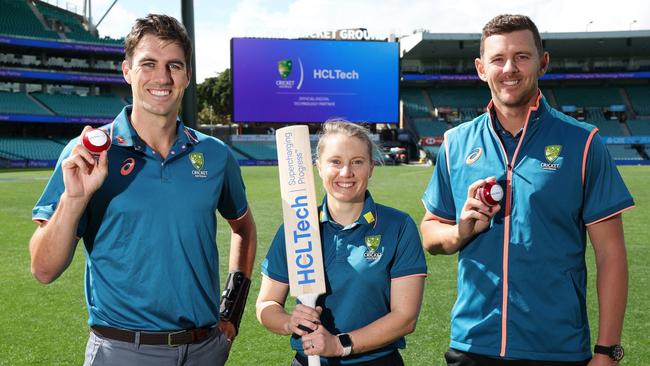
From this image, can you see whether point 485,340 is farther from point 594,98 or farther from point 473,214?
point 594,98

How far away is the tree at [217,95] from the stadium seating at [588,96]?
34743 millimetres

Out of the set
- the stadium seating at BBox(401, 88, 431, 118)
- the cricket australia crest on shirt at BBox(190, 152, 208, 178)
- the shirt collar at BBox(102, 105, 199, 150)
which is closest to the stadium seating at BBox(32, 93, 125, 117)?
the stadium seating at BBox(401, 88, 431, 118)

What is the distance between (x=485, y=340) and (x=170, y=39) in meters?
1.63

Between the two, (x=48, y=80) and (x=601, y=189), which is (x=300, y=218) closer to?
(x=601, y=189)

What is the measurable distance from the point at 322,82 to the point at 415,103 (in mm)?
15983

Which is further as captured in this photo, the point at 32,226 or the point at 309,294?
the point at 32,226

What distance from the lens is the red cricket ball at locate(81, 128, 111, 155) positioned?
1862 millimetres

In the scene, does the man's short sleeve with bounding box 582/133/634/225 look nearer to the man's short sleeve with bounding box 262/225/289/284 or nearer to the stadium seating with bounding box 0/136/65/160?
the man's short sleeve with bounding box 262/225/289/284

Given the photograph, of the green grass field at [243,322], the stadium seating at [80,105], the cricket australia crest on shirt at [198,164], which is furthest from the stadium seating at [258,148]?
the cricket australia crest on shirt at [198,164]

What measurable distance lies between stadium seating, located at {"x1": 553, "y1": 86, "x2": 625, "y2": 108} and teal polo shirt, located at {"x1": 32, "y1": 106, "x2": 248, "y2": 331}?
54.6 metres

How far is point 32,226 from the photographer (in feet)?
35.4

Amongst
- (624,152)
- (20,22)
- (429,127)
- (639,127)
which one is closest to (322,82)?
(429,127)

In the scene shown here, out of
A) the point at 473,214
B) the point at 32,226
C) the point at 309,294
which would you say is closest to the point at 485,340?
the point at 473,214

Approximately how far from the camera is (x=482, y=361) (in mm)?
2279
